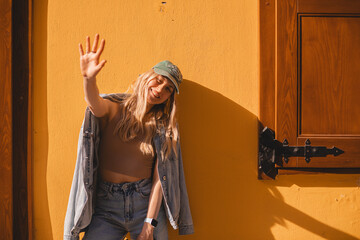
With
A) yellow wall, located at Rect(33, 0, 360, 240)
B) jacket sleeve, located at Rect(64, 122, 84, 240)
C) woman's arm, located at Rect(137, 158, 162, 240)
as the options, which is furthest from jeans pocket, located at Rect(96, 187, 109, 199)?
yellow wall, located at Rect(33, 0, 360, 240)

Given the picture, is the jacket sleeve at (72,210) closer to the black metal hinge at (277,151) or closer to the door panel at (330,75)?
the black metal hinge at (277,151)

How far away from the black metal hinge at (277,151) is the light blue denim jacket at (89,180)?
0.66 meters

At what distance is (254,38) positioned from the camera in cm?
214

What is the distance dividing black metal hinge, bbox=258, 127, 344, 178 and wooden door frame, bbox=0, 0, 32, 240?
5.69 ft

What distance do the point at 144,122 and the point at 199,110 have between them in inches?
19.3

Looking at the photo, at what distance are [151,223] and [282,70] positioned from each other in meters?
1.40

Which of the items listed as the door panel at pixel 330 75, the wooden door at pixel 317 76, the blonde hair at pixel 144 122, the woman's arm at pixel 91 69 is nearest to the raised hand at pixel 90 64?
the woman's arm at pixel 91 69

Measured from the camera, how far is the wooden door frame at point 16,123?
2.03 metres

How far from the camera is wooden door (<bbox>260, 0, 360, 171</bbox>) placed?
2059mm

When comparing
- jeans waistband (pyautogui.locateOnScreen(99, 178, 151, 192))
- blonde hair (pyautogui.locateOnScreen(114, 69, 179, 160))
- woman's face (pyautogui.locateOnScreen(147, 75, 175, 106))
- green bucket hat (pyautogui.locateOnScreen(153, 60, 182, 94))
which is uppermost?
green bucket hat (pyautogui.locateOnScreen(153, 60, 182, 94))
